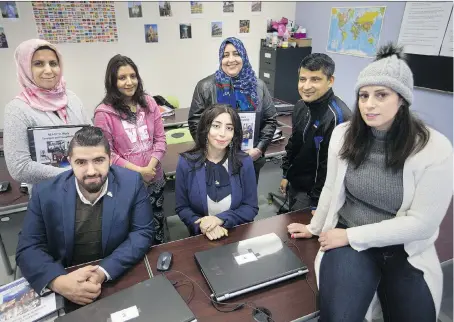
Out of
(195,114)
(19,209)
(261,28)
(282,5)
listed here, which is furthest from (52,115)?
(282,5)

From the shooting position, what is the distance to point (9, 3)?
3504 mm

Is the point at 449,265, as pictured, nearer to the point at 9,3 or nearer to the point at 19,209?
the point at 19,209

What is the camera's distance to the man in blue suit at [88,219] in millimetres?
1337

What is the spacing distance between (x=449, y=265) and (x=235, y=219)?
132 centimetres

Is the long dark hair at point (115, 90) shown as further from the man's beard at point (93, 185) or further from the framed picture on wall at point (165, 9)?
the framed picture on wall at point (165, 9)

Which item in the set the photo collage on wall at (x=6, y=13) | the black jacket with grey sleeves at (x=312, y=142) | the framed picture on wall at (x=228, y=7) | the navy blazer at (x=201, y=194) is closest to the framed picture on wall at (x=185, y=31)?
Result: the framed picture on wall at (x=228, y=7)

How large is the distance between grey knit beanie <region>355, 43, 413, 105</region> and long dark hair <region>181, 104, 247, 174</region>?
73cm

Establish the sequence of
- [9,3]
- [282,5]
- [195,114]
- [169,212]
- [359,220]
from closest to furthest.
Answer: [359,220]
[195,114]
[169,212]
[9,3]
[282,5]

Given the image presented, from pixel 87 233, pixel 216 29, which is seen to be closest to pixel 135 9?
pixel 216 29

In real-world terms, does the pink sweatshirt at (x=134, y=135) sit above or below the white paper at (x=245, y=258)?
above

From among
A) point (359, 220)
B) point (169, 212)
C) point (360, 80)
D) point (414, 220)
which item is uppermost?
point (360, 80)

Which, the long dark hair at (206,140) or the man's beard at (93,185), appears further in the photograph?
the long dark hair at (206,140)

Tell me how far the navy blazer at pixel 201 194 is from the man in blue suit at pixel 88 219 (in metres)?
0.30

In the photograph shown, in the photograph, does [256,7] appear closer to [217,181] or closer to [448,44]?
[448,44]
